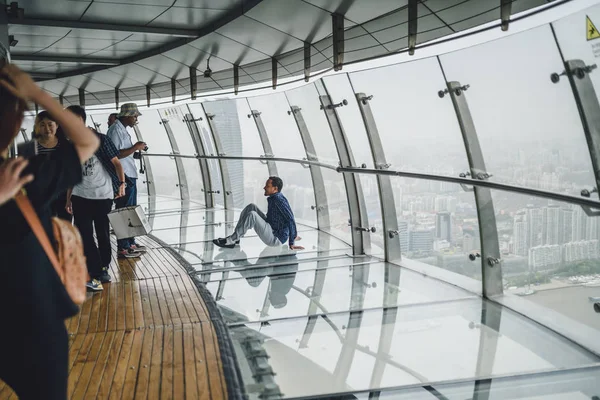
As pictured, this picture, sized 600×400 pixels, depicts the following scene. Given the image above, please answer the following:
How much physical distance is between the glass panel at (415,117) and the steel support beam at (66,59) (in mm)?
5009

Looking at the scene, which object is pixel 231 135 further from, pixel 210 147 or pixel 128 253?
pixel 128 253

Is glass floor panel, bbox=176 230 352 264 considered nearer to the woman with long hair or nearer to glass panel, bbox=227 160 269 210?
the woman with long hair

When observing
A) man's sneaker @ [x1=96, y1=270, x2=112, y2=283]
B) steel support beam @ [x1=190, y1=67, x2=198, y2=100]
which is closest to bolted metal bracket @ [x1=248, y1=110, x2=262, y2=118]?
steel support beam @ [x1=190, y1=67, x2=198, y2=100]

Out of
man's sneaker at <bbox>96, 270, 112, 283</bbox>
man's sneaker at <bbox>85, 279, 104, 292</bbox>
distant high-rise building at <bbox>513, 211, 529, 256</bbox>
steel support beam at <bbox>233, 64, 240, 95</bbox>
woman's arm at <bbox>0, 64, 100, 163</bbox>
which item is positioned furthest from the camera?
steel support beam at <bbox>233, 64, 240, 95</bbox>

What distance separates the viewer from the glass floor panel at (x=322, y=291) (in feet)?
16.6

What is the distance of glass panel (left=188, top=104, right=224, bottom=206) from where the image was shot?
42.1 ft

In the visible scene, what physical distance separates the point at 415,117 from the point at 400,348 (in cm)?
287

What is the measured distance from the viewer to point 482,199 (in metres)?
5.38

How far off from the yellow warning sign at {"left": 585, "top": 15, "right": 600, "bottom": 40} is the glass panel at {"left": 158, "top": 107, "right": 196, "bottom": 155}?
10421 mm

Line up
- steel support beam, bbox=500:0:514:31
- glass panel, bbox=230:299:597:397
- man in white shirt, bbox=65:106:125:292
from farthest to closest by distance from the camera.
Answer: man in white shirt, bbox=65:106:125:292
steel support beam, bbox=500:0:514:31
glass panel, bbox=230:299:597:397

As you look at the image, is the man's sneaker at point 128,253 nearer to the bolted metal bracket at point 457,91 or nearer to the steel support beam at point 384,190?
the steel support beam at point 384,190

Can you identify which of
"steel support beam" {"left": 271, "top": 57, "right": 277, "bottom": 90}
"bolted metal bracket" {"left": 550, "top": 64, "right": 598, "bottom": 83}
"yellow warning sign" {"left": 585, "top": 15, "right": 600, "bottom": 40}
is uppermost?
"steel support beam" {"left": 271, "top": 57, "right": 277, "bottom": 90}

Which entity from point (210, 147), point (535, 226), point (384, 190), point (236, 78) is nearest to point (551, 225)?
point (535, 226)

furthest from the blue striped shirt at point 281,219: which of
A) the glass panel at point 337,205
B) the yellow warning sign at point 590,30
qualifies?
the yellow warning sign at point 590,30
